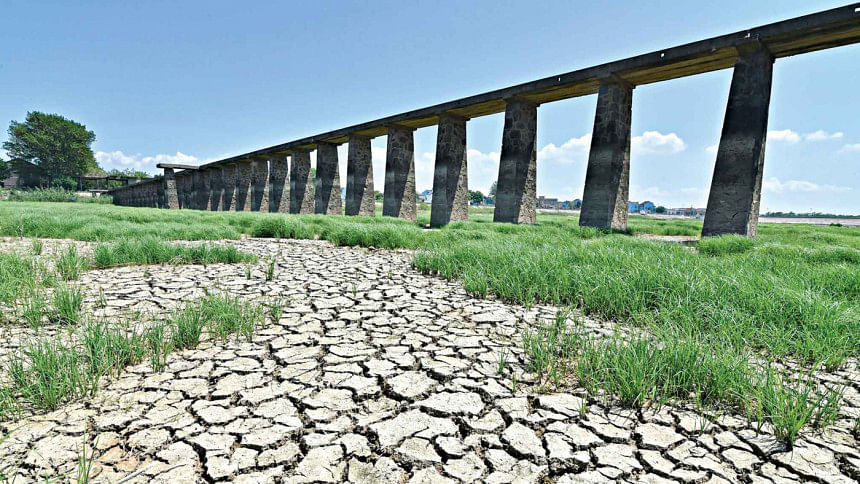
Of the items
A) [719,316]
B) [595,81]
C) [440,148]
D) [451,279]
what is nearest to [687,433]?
[719,316]

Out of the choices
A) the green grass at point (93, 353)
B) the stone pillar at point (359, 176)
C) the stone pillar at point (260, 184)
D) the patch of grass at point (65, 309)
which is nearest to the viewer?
the green grass at point (93, 353)

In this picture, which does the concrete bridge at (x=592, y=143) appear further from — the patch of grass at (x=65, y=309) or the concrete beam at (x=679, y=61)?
the patch of grass at (x=65, y=309)

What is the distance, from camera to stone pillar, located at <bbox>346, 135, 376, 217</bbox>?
55.9 feet

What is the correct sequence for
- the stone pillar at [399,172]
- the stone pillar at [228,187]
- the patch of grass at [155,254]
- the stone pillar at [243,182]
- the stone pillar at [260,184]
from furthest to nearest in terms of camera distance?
the stone pillar at [228,187] → the stone pillar at [243,182] → the stone pillar at [260,184] → the stone pillar at [399,172] → the patch of grass at [155,254]

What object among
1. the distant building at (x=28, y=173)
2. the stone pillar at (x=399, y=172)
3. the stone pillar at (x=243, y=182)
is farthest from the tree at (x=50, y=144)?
the stone pillar at (x=399, y=172)

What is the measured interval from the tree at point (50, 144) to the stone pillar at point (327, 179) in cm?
6766

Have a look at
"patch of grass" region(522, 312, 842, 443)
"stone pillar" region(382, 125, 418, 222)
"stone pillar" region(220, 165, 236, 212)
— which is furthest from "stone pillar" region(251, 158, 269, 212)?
"patch of grass" region(522, 312, 842, 443)

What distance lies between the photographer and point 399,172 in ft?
50.9

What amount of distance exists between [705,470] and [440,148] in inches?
518

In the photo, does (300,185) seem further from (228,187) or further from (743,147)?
(743,147)

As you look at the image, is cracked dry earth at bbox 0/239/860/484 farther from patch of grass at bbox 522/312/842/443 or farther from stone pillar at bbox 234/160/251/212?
stone pillar at bbox 234/160/251/212

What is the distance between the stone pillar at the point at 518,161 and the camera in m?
12.0

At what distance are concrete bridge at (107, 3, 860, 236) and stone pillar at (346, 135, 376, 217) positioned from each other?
5 centimetres

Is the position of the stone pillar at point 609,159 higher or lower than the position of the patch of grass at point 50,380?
higher
